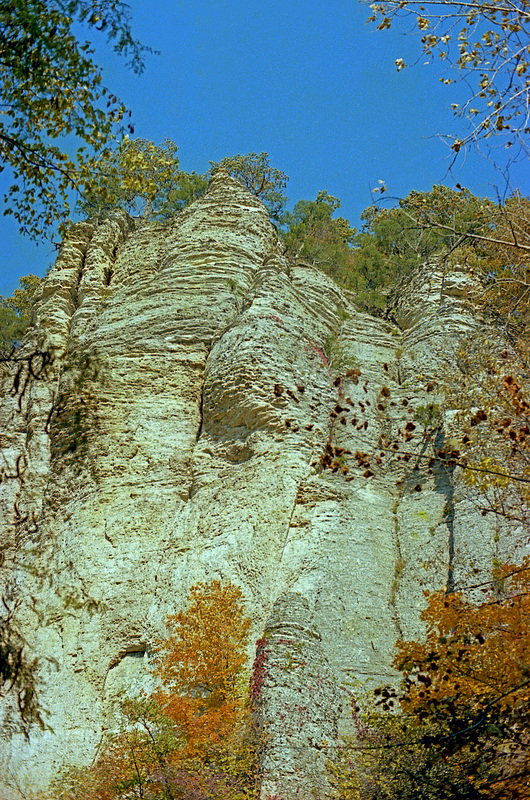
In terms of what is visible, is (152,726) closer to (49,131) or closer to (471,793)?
(471,793)

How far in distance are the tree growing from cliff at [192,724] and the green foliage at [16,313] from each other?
15.1 meters

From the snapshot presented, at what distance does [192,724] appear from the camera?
12484 mm

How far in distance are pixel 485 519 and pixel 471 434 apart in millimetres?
1750

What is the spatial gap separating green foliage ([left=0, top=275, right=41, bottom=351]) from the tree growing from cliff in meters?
15.1

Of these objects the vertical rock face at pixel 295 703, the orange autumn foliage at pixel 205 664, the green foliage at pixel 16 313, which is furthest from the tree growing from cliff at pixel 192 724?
the green foliage at pixel 16 313

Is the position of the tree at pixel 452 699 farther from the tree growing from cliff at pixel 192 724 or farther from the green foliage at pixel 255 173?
the green foliage at pixel 255 173

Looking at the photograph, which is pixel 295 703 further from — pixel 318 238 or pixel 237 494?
pixel 318 238

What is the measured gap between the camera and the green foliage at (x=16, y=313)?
3127 cm

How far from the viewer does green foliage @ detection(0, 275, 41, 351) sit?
31.3 m

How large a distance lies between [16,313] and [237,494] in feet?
77.9

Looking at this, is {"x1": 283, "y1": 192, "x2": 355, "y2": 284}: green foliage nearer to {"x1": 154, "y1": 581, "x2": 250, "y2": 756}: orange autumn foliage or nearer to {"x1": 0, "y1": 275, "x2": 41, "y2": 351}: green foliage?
{"x1": 0, "y1": 275, "x2": 41, "y2": 351}: green foliage

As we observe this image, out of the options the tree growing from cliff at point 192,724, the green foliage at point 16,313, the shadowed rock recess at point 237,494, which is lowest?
the tree growing from cliff at point 192,724

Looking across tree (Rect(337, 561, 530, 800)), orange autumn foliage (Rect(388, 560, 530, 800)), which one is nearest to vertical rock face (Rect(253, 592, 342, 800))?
tree (Rect(337, 561, 530, 800))

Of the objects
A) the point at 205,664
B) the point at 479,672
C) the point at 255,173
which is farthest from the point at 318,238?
the point at 479,672
